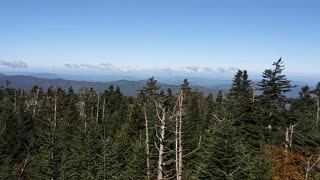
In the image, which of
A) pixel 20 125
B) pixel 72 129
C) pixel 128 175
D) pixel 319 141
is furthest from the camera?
pixel 72 129

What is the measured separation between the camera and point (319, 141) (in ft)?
123

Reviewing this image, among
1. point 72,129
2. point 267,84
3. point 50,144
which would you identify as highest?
point 267,84

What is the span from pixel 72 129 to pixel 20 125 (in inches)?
379

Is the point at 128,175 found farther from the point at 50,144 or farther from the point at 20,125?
the point at 20,125

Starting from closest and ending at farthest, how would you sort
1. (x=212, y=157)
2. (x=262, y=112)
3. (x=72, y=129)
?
1. (x=212, y=157)
2. (x=262, y=112)
3. (x=72, y=129)

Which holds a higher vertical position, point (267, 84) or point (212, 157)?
point (267, 84)

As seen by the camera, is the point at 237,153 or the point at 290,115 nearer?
the point at 237,153

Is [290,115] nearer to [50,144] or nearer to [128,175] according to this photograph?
[128,175]

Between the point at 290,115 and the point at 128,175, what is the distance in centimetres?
2006

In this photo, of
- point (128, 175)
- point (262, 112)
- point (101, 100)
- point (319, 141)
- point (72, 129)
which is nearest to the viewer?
point (128, 175)

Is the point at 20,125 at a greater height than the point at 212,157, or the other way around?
the point at 212,157

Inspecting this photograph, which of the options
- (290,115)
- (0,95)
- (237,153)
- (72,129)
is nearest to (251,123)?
(290,115)

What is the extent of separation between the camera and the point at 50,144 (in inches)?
1222

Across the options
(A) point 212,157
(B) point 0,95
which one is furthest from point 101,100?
(A) point 212,157
